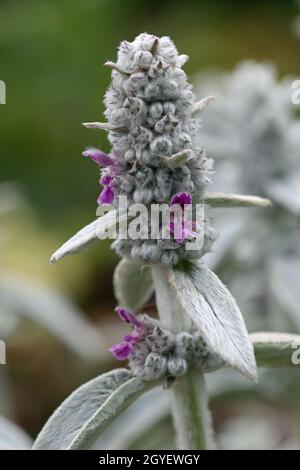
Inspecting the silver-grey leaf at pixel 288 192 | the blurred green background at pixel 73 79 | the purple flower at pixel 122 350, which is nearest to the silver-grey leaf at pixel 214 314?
the purple flower at pixel 122 350

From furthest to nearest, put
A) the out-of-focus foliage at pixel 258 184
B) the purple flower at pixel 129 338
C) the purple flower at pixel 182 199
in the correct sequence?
the out-of-focus foliage at pixel 258 184, the purple flower at pixel 129 338, the purple flower at pixel 182 199

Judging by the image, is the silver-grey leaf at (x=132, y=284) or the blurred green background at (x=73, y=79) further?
the blurred green background at (x=73, y=79)

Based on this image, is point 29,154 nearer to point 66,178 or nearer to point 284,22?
point 66,178

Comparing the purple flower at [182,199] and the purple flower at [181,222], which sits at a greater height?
the purple flower at [182,199]

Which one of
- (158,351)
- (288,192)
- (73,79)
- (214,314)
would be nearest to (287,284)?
(288,192)

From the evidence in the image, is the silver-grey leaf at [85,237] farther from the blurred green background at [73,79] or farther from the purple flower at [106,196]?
the blurred green background at [73,79]
